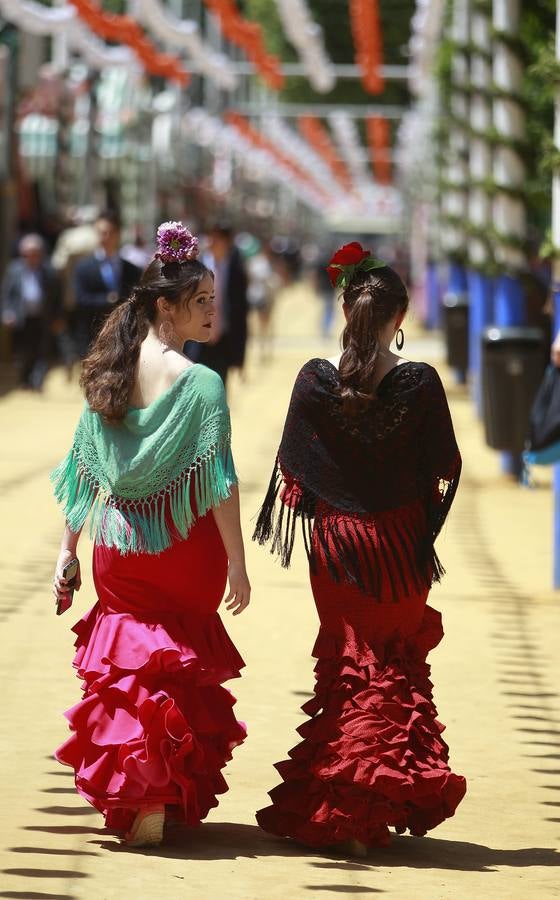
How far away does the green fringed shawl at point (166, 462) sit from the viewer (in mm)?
5742

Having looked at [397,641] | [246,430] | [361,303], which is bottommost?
[246,430]

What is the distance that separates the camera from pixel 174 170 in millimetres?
35438

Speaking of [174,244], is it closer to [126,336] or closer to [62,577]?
[126,336]

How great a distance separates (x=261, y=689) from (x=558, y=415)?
2278 mm

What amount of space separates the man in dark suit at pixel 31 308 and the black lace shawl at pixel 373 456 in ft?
59.8

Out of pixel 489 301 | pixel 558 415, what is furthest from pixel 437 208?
pixel 558 415

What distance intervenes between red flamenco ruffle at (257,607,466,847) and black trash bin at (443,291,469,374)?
18195 mm

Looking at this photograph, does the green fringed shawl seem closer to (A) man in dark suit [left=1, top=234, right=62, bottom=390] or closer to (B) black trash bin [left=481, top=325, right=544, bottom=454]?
(B) black trash bin [left=481, top=325, right=544, bottom=454]

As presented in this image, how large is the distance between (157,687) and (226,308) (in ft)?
32.9

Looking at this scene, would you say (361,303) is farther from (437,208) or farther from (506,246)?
(437,208)

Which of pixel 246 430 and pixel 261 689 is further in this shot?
pixel 246 430

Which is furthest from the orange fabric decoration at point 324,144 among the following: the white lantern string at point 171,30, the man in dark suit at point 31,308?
the man in dark suit at point 31,308

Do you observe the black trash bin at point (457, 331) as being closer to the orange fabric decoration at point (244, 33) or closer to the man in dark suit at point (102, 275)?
the orange fabric decoration at point (244, 33)

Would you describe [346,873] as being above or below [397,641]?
below
